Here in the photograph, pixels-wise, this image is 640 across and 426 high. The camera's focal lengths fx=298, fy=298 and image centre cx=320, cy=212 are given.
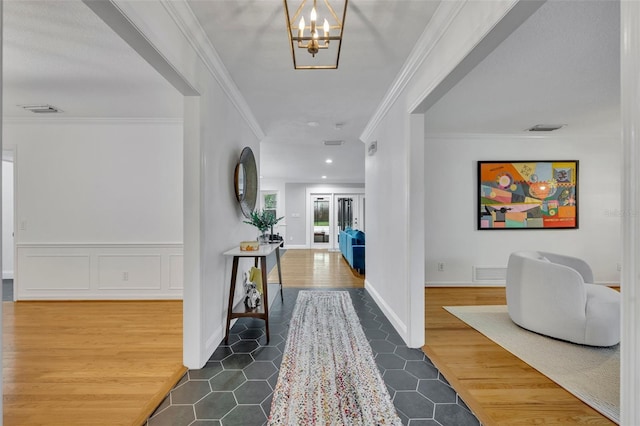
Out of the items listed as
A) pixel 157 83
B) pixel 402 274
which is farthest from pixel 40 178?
pixel 402 274

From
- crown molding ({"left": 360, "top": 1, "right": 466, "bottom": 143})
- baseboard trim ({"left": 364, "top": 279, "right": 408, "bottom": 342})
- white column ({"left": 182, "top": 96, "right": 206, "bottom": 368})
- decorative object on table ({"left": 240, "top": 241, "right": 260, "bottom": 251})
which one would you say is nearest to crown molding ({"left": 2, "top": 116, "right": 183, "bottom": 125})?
white column ({"left": 182, "top": 96, "right": 206, "bottom": 368})

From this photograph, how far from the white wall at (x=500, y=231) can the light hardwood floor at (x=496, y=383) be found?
1.74 m

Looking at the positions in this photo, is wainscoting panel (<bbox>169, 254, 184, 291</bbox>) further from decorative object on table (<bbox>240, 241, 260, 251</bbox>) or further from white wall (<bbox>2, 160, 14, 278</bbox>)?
white wall (<bbox>2, 160, 14, 278</bbox>)

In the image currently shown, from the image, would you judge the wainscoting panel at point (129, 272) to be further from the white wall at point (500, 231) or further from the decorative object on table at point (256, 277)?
the white wall at point (500, 231)

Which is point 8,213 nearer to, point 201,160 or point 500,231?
point 201,160

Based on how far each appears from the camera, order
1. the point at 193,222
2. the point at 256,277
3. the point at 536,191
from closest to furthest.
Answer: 1. the point at 193,222
2. the point at 256,277
3. the point at 536,191

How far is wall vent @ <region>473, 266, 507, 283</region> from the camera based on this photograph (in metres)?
4.62

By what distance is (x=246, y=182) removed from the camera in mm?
3436

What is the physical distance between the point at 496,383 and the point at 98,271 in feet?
14.8

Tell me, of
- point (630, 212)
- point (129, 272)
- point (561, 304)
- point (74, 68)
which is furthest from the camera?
point (129, 272)

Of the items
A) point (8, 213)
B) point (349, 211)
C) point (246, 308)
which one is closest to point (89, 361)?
point (246, 308)

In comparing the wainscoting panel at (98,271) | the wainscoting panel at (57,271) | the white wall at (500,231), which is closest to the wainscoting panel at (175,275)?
the wainscoting panel at (98,271)

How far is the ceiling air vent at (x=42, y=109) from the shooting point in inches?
134

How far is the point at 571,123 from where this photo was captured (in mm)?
3975
